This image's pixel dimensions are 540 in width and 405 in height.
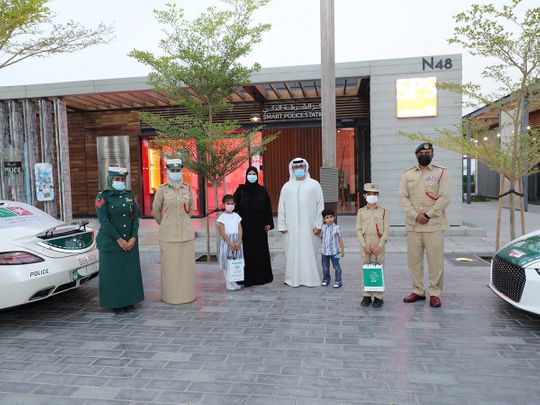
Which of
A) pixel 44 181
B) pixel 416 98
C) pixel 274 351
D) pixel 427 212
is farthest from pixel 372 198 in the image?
pixel 44 181

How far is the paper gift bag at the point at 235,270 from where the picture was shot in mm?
6059

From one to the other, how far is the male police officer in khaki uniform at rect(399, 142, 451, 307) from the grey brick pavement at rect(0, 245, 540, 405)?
48 centimetres

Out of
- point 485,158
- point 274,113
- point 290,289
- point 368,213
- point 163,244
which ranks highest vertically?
point 274,113

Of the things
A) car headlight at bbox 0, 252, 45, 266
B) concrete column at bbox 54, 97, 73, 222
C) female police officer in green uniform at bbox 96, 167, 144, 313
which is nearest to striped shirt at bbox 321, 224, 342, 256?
female police officer in green uniform at bbox 96, 167, 144, 313

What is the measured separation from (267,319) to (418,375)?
1.91 metres

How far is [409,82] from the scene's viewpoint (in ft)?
37.4

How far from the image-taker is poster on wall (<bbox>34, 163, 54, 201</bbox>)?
13.3m

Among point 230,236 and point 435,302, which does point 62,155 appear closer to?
point 230,236

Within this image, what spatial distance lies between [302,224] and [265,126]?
844 cm

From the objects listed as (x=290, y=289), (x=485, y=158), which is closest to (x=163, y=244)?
(x=290, y=289)

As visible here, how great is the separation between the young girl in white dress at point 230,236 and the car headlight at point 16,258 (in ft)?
7.77

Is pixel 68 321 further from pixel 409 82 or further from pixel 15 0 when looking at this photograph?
pixel 409 82

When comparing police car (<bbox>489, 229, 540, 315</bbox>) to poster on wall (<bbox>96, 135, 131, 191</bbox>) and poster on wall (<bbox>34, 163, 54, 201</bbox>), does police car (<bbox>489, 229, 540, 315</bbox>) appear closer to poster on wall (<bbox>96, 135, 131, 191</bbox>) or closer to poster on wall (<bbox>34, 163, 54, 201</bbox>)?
poster on wall (<bbox>34, 163, 54, 201</bbox>)

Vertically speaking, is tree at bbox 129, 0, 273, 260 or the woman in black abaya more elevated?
tree at bbox 129, 0, 273, 260
